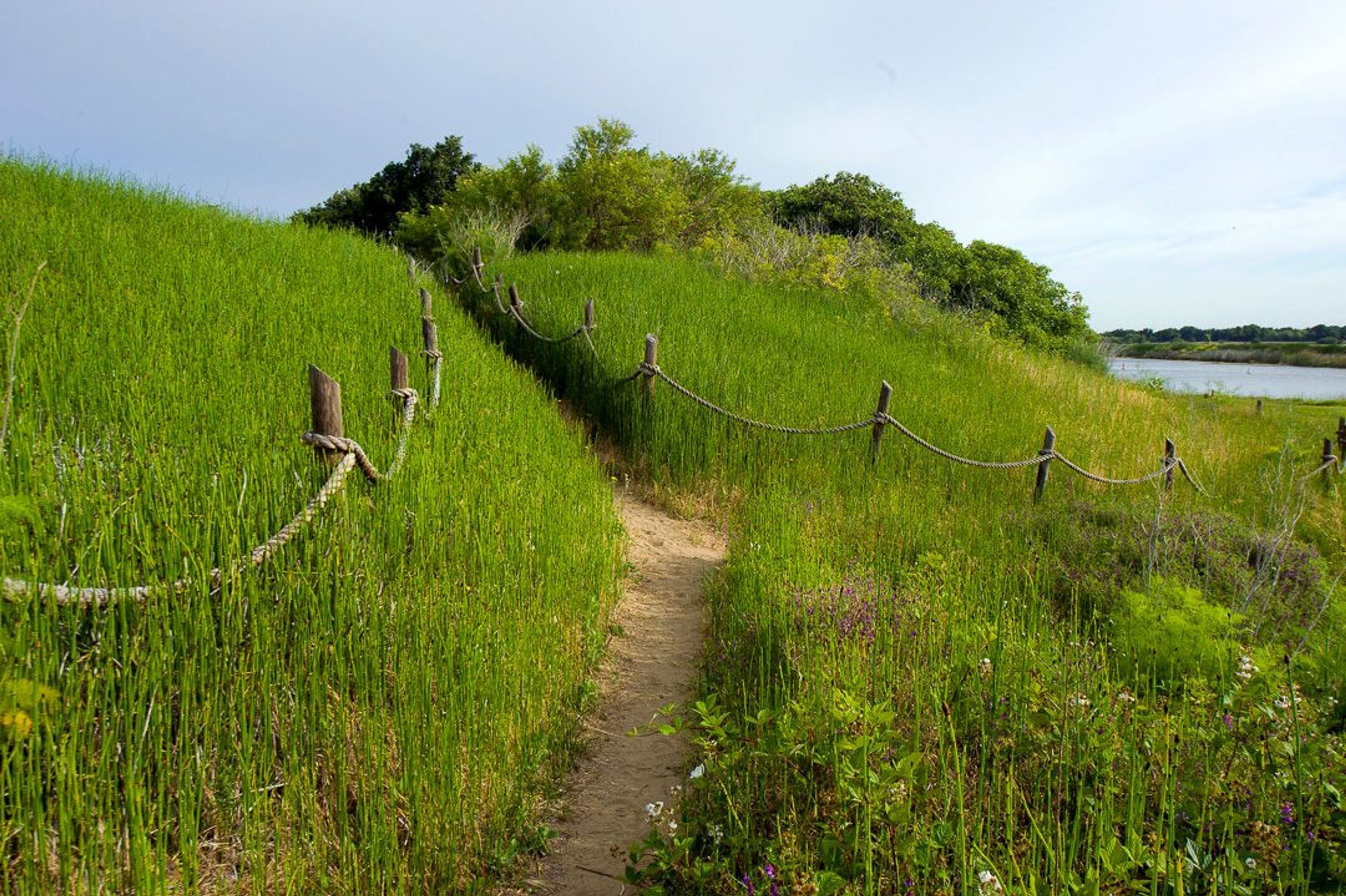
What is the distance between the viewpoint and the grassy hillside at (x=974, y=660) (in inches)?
91.7

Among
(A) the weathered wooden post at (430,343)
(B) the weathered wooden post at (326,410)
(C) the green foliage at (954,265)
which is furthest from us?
(C) the green foliage at (954,265)

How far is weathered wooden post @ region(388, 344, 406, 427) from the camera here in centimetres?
496

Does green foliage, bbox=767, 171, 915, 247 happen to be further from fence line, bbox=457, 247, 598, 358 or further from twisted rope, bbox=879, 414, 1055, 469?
twisted rope, bbox=879, 414, 1055, 469

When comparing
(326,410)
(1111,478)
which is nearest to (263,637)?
(326,410)

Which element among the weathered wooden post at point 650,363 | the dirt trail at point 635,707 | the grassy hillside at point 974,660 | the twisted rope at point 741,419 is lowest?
the dirt trail at point 635,707

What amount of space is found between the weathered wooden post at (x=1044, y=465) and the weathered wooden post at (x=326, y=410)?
7.23 meters

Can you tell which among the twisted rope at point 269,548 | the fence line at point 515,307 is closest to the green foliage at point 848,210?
the fence line at point 515,307

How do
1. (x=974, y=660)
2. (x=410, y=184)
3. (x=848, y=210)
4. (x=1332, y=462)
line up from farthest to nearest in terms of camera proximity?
(x=410, y=184), (x=848, y=210), (x=1332, y=462), (x=974, y=660)

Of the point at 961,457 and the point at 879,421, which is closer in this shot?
the point at 879,421

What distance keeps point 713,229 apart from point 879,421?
18.5 metres

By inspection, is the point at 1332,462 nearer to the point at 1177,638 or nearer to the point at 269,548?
the point at 1177,638

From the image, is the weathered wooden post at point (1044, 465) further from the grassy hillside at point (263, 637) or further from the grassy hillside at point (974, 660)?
the grassy hillside at point (263, 637)

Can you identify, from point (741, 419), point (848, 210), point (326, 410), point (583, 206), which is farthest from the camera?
point (848, 210)

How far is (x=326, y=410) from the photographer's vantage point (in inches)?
138
